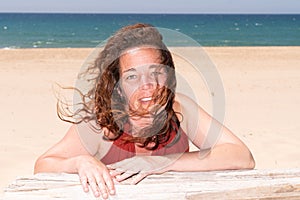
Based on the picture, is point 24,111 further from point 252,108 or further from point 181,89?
point 181,89

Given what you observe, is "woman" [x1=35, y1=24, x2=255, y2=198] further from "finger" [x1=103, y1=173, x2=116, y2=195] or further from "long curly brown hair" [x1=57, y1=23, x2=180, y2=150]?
"finger" [x1=103, y1=173, x2=116, y2=195]

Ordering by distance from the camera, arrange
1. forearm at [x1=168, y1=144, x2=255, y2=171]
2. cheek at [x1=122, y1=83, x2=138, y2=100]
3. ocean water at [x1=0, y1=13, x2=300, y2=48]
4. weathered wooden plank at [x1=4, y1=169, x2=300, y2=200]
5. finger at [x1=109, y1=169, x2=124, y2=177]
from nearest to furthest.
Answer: weathered wooden plank at [x1=4, y1=169, x2=300, y2=200] → finger at [x1=109, y1=169, x2=124, y2=177] → forearm at [x1=168, y1=144, x2=255, y2=171] → cheek at [x1=122, y1=83, x2=138, y2=100] → ocean water at [x1=0, y1=13, x2=300, y2=48]

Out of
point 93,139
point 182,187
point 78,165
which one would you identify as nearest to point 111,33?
point 93,139

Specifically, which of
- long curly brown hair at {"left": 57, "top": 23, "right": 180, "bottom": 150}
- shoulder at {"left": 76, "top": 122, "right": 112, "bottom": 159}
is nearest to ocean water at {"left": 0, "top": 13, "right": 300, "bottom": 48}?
long curly brown hair at {"left": 57, "top": 23, "right": 180, "bottom": 150}

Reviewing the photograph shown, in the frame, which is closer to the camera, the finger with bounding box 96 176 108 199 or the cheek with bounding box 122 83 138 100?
the finger with bounding box 96 176 108 199

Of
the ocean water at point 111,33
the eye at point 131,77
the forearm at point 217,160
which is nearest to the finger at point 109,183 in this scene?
the forearm at point 217,160

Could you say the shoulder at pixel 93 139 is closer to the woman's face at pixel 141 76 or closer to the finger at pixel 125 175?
the woman's face at pixel 141 76

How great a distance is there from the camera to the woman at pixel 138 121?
2152mm

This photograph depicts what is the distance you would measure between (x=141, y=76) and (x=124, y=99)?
0.43 feet

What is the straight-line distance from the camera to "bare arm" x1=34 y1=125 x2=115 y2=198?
1.78m

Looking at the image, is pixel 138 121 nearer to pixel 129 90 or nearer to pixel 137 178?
pixel 129 90

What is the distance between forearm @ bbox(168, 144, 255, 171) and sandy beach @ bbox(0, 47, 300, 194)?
325 centimetres

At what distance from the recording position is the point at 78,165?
1.96 meters

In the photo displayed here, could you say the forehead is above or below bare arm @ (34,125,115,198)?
above
